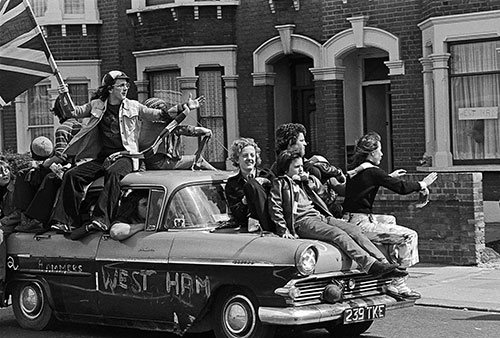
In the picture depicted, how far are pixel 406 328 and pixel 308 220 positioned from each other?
169 cm

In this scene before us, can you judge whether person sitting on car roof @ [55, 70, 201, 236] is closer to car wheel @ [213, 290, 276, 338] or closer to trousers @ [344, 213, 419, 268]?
car wheel @ [213, 290, 276, 338]

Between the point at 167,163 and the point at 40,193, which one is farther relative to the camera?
the point at 167,163

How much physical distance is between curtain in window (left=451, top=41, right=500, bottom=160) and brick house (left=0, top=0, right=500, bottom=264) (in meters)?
0.02

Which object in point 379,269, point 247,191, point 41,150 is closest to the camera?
point 379,269

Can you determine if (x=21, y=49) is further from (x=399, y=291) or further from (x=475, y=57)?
(x=475, y=57)

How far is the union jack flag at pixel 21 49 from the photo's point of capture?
1286cm

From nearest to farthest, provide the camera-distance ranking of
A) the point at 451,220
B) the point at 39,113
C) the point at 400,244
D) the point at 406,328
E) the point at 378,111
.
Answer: the point at 400,244, the point at 406,328, the point at 451,220, the point at 378,111, the point at 39,113

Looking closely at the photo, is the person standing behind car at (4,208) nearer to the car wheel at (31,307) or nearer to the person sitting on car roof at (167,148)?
the car wheel at (31,307)

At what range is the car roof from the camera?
9.53 meters

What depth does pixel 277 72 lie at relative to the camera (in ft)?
69.2

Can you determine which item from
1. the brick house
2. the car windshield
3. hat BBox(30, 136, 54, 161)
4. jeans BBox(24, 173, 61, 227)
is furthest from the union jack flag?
the brick house

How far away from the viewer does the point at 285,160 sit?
934 cm

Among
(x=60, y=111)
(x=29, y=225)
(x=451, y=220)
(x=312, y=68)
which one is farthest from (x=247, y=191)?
(x=312, y=68)

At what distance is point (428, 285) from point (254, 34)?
30.6 ft
